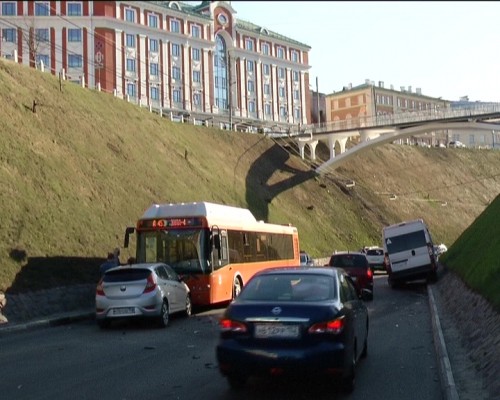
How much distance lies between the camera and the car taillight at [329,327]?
7633mm

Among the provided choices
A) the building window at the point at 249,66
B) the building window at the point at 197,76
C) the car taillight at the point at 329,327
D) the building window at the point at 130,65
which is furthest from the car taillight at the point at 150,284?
the building window at the point at 249,66

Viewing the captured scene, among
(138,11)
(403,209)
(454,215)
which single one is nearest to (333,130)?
(403,209)

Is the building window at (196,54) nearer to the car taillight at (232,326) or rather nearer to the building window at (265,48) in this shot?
the building window at (265,48)

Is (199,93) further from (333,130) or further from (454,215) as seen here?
(454,215)

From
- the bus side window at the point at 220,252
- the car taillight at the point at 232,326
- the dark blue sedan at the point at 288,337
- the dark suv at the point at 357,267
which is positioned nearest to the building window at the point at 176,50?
the dark suv at the point at 357,267

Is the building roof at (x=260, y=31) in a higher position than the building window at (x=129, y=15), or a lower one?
higher

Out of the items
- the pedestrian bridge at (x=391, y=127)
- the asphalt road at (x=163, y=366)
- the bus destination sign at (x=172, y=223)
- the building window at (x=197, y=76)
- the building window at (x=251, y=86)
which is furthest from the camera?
the building window at (x=251, y=86)

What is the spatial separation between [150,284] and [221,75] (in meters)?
75.6

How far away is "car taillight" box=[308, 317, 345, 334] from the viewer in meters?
7.63

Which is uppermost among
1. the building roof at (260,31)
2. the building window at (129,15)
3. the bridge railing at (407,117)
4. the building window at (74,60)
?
the building roof at (260,31)

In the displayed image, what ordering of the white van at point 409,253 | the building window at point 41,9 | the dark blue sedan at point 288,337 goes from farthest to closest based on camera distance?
the building window at point 41,9 → the white van at point 409,253 → the dark blue sedan at point 288,337

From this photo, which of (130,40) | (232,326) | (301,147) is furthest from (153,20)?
(232,326)

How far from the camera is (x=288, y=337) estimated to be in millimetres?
7617

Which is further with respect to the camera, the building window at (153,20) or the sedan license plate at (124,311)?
the building window at (153,20)
